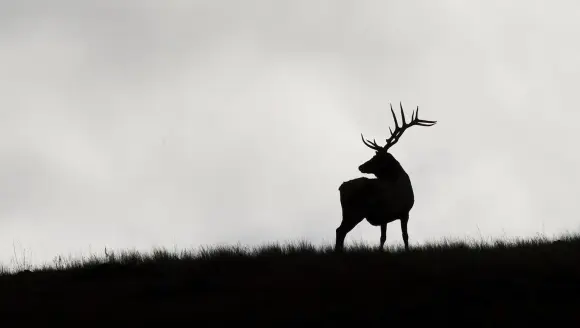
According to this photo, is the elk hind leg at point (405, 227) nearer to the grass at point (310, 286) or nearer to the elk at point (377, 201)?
the elk at point (377, 201)

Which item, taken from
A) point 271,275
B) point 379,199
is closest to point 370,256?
point 271,275

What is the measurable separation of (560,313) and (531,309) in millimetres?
272

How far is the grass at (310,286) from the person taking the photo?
27.1ft

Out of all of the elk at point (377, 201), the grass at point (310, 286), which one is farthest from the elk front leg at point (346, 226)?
the grass at point (310, 286)

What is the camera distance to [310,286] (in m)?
9.52

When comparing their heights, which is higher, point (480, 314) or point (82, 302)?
point (82, 302)

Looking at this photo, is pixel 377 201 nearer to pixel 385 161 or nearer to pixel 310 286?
pixel 385 161

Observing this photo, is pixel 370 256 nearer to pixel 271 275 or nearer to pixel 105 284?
pixel 271 275

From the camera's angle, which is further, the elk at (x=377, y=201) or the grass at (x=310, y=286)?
the elk at (x=377, y=201)

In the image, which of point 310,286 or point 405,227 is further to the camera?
point 405,227

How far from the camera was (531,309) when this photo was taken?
8.20 m

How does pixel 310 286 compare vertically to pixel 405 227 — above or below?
below

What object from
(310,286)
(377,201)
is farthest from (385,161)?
(310,286)

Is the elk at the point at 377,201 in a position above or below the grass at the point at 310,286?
above
